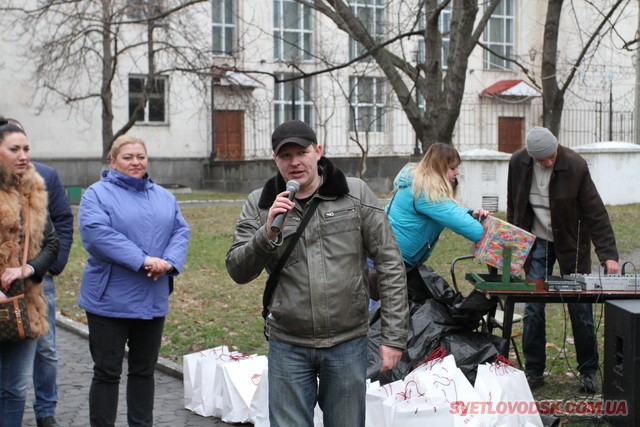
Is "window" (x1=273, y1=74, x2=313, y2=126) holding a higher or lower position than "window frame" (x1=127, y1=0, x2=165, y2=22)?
lower

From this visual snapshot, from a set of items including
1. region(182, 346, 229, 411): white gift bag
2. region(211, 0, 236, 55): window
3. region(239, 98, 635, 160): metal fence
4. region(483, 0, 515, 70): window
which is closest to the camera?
region(182, 346, 229, 411): white gift bag

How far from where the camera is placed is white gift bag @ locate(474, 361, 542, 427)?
5.78 metres

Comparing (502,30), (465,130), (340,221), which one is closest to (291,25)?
(465,130)

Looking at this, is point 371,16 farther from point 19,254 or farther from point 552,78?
point 19,254

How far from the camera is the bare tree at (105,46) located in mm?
22469

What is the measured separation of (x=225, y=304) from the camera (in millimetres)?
11930

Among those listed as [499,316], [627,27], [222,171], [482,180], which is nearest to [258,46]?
[222,171]

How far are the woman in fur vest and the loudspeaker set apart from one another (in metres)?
3.29

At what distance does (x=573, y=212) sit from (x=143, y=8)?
1830 centimetres

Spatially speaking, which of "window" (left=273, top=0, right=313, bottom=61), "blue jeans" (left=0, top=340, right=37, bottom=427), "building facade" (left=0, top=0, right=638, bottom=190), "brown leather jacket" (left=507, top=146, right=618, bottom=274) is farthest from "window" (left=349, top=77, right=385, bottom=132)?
"blue jeans" (left=0, top=340, right=37, bottom=427)

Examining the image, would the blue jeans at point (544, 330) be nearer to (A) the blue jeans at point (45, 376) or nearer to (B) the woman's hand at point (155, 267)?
(B) the woman's hand at point (155, 267)

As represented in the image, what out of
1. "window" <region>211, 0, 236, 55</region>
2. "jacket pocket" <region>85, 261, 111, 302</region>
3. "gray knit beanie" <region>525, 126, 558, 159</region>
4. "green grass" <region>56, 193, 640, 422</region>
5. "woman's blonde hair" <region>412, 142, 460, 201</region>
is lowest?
"green grass" <region>56, 193, 640, 422</region>

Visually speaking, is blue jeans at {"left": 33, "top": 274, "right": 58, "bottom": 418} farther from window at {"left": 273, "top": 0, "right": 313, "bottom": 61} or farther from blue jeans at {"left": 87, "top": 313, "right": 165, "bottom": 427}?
window at {"left": 273, "top": 0, "right": 313, "bottom": 61}

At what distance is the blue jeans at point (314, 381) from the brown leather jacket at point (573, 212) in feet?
10.3
